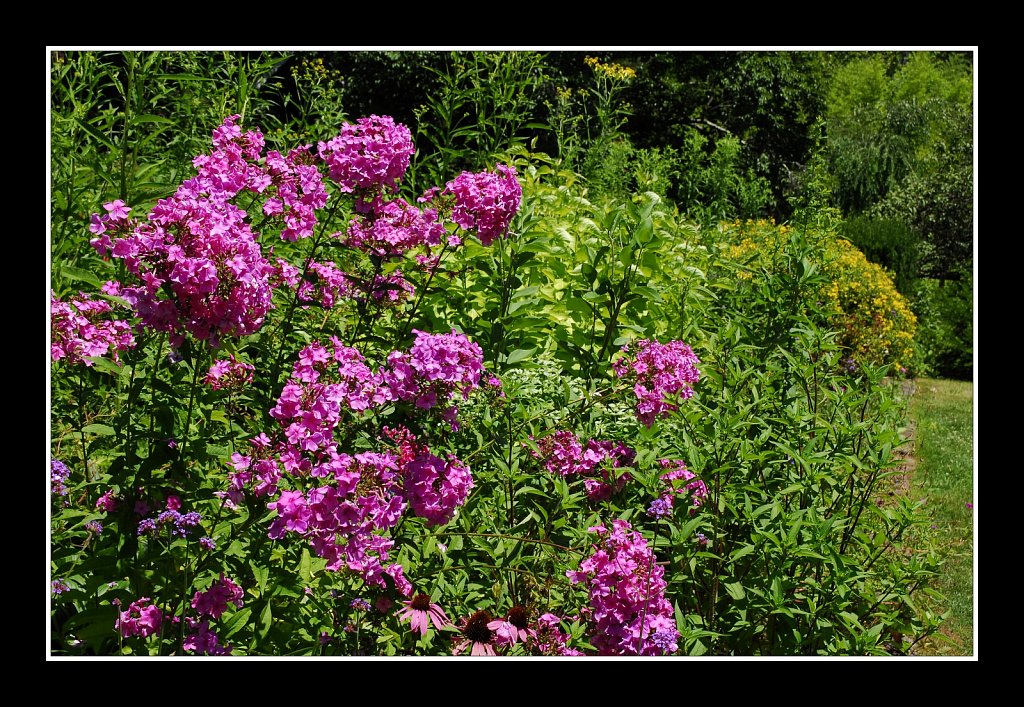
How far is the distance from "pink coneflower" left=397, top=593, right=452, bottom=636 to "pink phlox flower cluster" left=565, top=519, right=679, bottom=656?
1.30 feet

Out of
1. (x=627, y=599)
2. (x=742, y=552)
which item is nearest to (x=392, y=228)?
(x=627, y=599)

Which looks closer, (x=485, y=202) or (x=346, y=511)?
(x=346, y=511)

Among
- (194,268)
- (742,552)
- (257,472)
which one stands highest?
(194,268)

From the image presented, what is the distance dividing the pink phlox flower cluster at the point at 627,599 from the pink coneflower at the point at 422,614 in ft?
1.30

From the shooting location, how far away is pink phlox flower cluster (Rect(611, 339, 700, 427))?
2.56m

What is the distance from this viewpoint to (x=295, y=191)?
2.50 metres

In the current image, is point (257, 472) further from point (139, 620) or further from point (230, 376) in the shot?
point (139, 620)

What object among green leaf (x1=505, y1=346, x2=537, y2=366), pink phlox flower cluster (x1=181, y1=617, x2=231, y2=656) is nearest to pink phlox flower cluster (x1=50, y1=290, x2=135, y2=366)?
pink phlox flower cluster (x1=181, y1=617, x2=231, y2=656)

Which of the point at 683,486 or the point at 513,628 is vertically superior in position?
the point at 683,486

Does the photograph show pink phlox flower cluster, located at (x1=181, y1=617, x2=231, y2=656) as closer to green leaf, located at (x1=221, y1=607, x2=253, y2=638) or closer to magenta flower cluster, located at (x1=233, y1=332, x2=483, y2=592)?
green leaf, located at (x1=221, y1=607, x2=253, y2=638)

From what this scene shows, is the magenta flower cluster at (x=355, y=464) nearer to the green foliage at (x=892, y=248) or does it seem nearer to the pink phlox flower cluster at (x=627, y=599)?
the pink phlox flower cluster at (x=627, y=599)

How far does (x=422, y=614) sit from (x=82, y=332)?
1.13 m

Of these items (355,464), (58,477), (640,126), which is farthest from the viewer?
(640,126)

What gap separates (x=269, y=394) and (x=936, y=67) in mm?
21695
